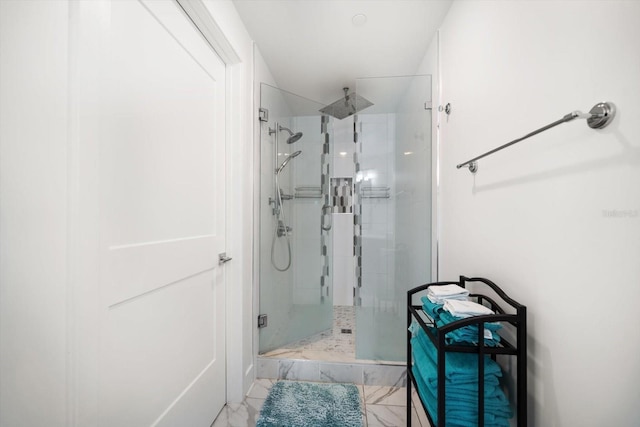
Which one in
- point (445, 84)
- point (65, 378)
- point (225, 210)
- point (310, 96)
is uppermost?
point (310, 96)

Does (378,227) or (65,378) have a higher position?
(378,227)

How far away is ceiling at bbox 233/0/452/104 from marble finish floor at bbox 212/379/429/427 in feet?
7.69

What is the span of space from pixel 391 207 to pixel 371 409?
1.26 meters

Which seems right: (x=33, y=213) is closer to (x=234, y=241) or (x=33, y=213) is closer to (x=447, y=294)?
(x=234, y=241)

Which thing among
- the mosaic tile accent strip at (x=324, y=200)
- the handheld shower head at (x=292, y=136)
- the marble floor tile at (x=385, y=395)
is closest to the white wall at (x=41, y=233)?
the marble floor tile at (x=385, y=395)

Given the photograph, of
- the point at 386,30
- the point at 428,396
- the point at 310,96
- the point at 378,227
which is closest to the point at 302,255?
the point at 378,227

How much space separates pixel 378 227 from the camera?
5.78 ft

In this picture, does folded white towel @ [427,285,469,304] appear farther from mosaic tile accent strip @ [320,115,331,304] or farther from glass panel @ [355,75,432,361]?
mosaic tile accent strip @ [320,115,331,304]

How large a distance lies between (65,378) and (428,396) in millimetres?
1117

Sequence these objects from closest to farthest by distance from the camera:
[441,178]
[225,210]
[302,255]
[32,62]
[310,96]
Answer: [32,62], [225,210], [441,178], [302,255], [310,96]

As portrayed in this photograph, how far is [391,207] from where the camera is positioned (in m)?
1.75

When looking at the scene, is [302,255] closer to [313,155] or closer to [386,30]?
[313,155]

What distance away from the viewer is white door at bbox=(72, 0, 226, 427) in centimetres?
69

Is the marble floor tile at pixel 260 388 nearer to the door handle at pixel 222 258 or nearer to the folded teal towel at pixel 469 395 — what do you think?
the door handle at pixel 222 258
